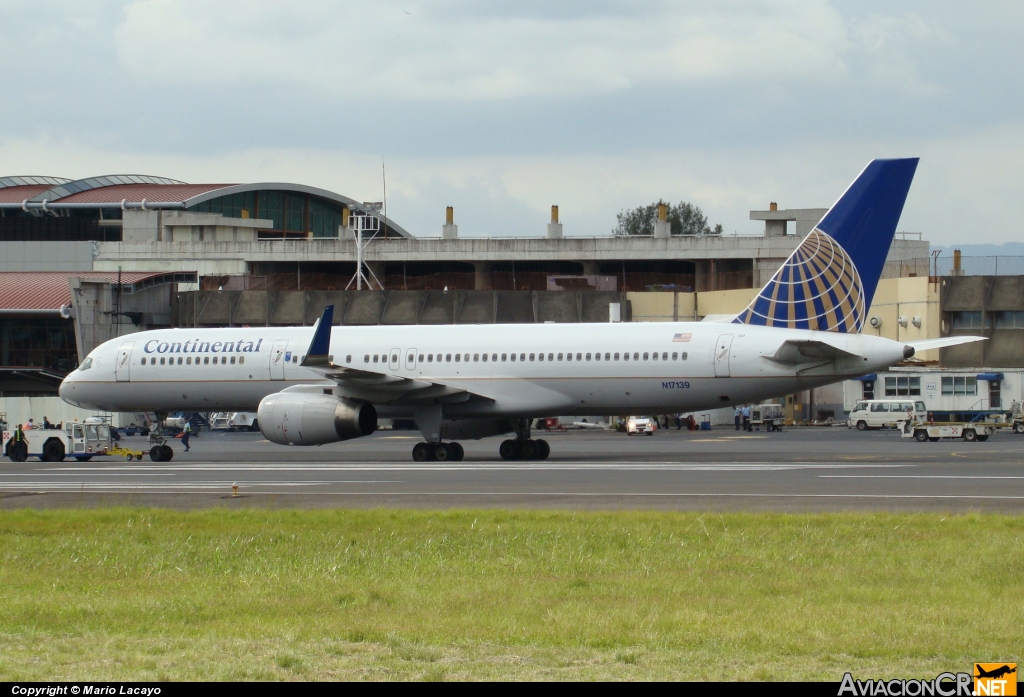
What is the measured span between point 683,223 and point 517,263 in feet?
205

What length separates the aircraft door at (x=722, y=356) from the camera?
1294 inches

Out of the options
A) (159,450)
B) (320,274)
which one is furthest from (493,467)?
(320,274)

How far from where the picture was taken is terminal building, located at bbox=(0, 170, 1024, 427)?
229 feet

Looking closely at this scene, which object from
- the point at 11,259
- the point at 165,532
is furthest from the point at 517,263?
the point at 165,532

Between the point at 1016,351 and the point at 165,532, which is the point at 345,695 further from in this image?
the point at 1016,351

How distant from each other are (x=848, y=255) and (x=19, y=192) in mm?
98992

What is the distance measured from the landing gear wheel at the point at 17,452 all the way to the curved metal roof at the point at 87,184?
3013 inches

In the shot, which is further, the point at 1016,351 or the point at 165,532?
the point at 1016,351

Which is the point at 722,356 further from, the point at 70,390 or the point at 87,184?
the point at 87,184

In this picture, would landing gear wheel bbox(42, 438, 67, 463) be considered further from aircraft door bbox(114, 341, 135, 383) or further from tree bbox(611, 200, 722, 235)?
tree bbox(611, 200, 722, 235)

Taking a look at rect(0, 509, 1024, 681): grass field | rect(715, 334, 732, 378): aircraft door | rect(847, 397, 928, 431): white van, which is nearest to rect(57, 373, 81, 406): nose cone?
rect(715, 334, 732, 378): aircraft door

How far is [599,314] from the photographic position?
7088 centimetres

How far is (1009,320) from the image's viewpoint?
67875mm

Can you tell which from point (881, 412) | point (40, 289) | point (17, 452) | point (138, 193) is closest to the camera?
point (17, 452)
